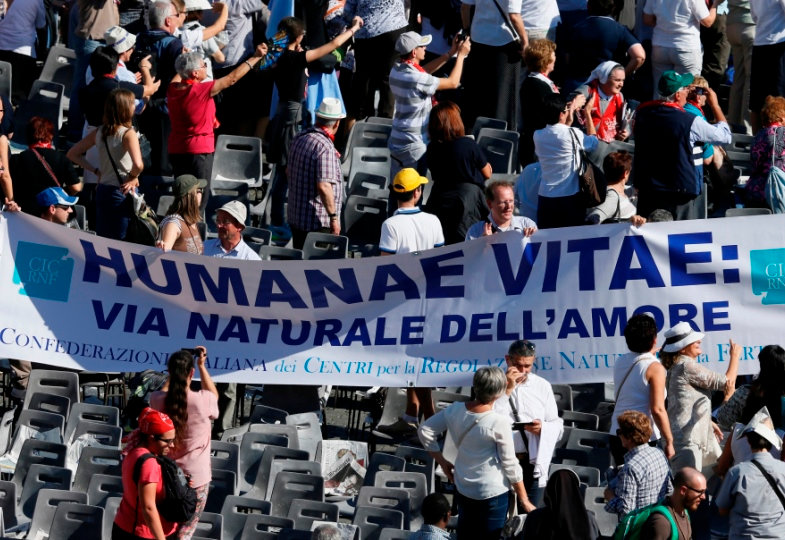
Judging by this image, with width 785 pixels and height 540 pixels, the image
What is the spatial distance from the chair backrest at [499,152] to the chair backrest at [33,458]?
559 centimetres

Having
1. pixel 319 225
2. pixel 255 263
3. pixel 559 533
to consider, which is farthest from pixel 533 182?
pixel 559 533

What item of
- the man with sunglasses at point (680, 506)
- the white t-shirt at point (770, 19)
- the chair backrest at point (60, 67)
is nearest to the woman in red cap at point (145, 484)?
the man with sunglasses at point (680, 506)

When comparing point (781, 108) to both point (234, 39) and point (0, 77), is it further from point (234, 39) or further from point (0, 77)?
point (0, 77)

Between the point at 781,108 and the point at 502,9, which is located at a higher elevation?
the point at 502,9

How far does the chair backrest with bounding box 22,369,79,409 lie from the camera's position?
480 inches

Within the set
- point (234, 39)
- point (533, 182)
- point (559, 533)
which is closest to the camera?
point (559, 533)

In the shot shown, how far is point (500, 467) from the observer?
9734 mm

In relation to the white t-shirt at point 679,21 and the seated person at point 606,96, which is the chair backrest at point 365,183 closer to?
the seated person at point 606,96

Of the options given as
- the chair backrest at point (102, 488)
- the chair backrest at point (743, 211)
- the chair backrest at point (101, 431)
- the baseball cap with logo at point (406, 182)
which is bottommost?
the chair backrest at point (102, 488)

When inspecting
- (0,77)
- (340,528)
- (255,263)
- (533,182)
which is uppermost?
(0,77)

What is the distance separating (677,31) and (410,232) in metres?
5.07

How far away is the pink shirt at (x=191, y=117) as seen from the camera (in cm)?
1423

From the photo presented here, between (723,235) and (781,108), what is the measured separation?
Answer: 2675mm

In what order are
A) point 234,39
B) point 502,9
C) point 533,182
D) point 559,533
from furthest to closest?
point 234,39
point 502,9
point 533,182
point 559,533
